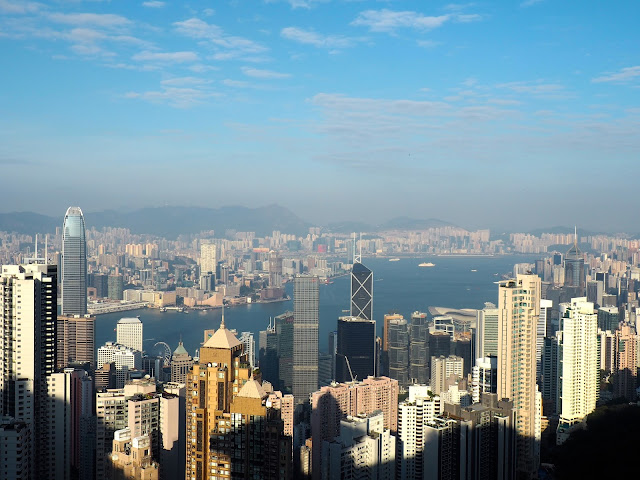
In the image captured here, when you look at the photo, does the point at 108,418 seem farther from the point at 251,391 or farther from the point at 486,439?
the point at 486,439

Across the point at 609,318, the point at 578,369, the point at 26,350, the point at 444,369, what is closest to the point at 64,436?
the point at 26,350

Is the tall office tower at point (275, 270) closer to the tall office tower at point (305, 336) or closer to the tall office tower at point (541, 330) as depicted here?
the tall office tower at point (305, 336)

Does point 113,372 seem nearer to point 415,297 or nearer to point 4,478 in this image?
point 4,478

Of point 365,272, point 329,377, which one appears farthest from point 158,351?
point 365,272

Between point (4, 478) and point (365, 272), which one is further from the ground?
point (365, 272)

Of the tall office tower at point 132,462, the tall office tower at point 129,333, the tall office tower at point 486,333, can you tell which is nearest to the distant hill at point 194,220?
the tall office tower at point 129,333

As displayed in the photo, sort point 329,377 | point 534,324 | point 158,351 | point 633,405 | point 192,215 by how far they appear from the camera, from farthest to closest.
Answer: point 192,215, point 158,351, point 329,377, point 633,405, point 534,324
